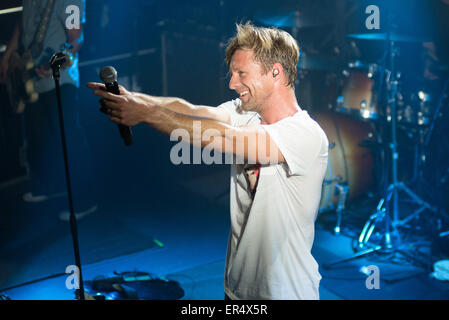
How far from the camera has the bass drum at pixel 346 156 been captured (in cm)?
589

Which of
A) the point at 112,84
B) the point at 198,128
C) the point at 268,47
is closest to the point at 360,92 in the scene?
the point at 268,47

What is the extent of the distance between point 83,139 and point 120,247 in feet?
4.63

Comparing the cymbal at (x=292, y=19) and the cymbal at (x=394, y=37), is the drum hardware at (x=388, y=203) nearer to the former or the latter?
the cymbal at (x=394, y=37)

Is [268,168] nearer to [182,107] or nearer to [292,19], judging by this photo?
[182,107]

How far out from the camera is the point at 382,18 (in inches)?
194

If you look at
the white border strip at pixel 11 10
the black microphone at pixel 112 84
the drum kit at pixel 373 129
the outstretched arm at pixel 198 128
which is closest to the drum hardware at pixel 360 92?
the drum kit at pixel 373 129

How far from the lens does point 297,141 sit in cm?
236

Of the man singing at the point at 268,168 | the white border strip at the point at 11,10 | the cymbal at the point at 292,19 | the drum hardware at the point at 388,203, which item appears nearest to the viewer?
the man singing at the point at 268,168

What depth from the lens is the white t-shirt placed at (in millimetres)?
2408

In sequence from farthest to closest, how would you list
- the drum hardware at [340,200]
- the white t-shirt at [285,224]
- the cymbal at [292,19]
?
the cymbal at [292,19] → the drum hardware at [340,200] → the white t-shirt at [285,224]

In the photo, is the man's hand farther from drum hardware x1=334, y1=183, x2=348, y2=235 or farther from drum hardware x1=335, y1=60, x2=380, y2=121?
drum hardware x1=334, y1=183, x2=348, y2=235

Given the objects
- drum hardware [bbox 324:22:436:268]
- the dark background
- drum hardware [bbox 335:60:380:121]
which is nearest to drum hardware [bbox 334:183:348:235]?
drum hardware [bbox 324:22:436:268]

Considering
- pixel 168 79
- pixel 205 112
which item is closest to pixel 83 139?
pixel 168 79

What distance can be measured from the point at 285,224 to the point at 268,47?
2.80ft
